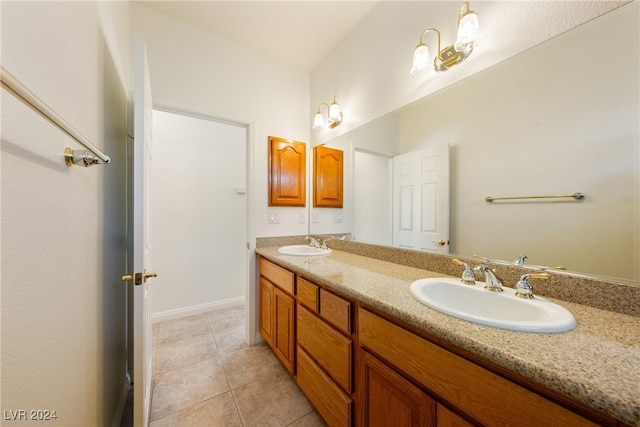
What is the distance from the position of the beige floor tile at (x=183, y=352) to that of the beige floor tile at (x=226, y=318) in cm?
21

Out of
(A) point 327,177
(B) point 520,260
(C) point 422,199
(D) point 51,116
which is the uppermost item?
(A) point 327,177

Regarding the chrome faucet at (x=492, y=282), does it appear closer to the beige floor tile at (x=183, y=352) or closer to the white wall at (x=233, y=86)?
the white wall at (x=233, y=86)

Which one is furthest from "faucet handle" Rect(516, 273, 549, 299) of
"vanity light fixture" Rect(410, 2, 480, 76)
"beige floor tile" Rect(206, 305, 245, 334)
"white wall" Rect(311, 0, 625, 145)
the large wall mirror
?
"beige floor tile" Rect(206, 305, 245, 334)

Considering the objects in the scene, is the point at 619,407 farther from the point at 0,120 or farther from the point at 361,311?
the point at 0,120

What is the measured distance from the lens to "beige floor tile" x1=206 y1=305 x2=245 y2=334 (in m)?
2.35

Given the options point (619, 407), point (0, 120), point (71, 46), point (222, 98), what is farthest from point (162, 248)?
point (619, 407)

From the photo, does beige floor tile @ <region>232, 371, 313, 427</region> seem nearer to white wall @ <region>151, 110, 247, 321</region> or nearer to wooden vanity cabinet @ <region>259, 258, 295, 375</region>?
wooden vanity cabinet @ <region>259, 258, 295, 375</region>

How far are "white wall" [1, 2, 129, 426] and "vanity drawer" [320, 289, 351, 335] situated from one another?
0.91 m

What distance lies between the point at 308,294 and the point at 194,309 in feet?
6.60

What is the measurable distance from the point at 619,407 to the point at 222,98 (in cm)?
245

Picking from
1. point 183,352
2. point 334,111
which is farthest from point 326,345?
point 334,111

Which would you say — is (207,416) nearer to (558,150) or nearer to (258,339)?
(258,339)

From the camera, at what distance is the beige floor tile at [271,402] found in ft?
4.25

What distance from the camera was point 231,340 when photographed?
2100 mm
